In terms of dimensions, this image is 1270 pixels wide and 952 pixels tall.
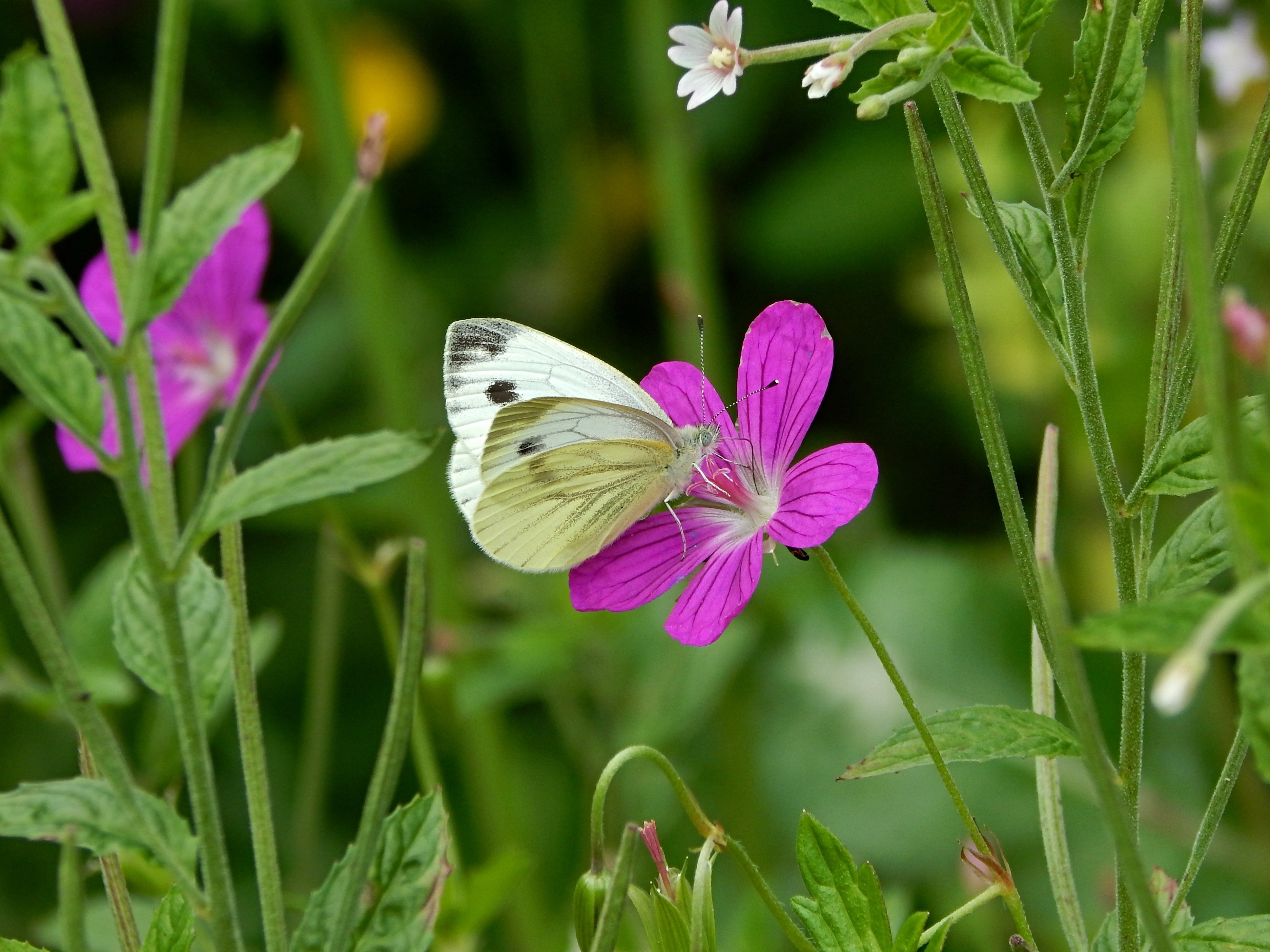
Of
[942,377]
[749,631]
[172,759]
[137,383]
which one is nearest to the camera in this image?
[137,383]

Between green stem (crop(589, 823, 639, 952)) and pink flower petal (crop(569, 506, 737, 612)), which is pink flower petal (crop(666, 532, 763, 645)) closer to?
pink flower petal (crop(569, 506, 737, 612))

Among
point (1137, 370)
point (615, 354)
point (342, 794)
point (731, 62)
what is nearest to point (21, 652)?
point (342, 794)

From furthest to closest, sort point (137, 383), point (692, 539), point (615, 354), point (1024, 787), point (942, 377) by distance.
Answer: point (615, 354), point (942, 377), point (1024, 787), point (692, 539), point (137, 383)

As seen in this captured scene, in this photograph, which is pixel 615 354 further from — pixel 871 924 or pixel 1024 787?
pixel 871 924

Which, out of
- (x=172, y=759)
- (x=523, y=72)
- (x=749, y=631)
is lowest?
(x=749, y=631)

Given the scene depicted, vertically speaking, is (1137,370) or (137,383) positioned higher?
(137,383)

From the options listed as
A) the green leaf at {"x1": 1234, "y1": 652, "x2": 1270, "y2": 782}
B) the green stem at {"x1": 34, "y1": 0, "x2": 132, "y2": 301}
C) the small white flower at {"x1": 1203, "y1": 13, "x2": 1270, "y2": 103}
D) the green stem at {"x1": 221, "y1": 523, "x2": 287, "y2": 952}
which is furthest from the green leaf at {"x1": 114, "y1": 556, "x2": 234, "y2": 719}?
the small white flower at {"x1": 1203, "y1": 13, "x2": 1270, "y2": 103}

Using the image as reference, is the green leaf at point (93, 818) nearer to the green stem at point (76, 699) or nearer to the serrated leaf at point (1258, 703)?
the green stem at point (76, 699)
